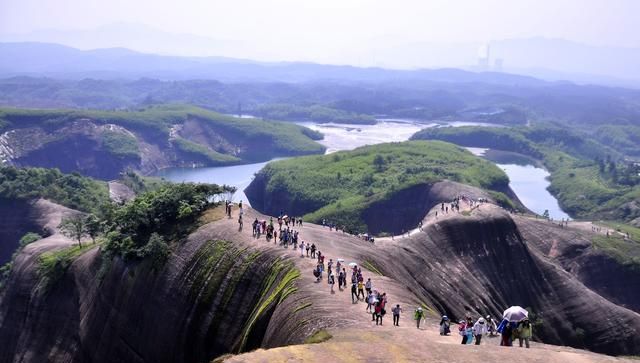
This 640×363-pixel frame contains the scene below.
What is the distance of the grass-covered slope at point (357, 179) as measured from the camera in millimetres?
125312

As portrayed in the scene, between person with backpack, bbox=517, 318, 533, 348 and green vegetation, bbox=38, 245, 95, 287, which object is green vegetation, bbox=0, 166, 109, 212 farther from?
person with backpack, bbox=517, 318, 533, 348

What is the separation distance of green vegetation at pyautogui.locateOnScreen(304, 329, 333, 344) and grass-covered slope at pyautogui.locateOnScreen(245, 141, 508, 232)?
87.5 m

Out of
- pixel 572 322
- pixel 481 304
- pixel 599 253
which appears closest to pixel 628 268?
pixel 599 253

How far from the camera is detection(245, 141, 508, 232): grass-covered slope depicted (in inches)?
4934

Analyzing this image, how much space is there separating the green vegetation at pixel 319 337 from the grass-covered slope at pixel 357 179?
287 feet

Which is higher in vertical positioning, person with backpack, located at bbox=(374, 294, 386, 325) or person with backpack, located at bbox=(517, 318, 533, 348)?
person with backpack, located at bbox=(517, 318, 533, 348)

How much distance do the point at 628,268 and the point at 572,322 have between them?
126 ft

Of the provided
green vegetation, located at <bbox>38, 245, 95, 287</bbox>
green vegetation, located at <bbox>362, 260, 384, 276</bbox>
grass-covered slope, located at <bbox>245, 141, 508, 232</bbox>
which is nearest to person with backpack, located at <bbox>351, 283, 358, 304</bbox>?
green vegetation, located at <bbox>362, 260, 384, 276</bbox>

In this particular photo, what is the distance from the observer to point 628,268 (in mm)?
99188

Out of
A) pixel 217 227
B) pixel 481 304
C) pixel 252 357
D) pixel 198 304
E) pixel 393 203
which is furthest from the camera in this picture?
pixel 393 203

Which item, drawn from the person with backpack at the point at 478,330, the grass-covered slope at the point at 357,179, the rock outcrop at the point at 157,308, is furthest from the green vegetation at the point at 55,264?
the grass-covered slope at the point at 357,179

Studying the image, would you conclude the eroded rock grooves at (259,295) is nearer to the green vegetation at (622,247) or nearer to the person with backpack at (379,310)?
the person with backpack at (379,310)

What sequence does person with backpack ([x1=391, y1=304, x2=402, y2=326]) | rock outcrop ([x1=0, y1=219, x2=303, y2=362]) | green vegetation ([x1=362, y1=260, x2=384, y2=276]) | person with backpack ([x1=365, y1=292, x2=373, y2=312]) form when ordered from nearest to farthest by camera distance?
person with backpack ([x1=391, y1=304, x2=402, y2=326]), person with backpack ([x1=365, y1=292, x2=373, y2=312]), rock outcrop ([x1=0, y1=219, x2=303, y2=362]), green vegetation ([x1=362, y1=260, x2=384, y2=276])

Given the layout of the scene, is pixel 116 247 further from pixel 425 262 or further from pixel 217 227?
pixel 425 262
